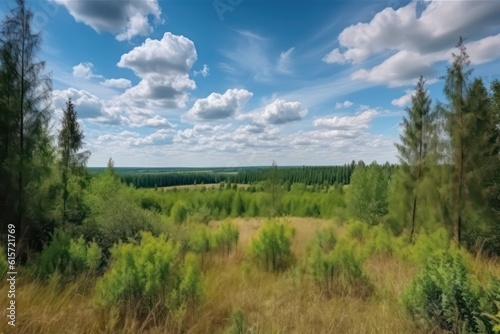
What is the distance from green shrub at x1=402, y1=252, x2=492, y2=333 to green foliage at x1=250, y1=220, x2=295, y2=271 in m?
4.18

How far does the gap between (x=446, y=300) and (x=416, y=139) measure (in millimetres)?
10049

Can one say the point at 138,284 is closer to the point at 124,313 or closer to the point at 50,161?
the point at 124,313

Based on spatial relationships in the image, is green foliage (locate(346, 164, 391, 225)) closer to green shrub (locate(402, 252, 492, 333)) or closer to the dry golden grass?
the dry golden grass

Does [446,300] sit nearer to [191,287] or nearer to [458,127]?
[191,287]

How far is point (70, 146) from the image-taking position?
1294 cm

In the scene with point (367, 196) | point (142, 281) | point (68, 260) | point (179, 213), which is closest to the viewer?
point (142, 281)

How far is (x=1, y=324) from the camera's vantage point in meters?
3.48

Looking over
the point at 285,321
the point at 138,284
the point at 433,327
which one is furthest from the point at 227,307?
the point at 433,327

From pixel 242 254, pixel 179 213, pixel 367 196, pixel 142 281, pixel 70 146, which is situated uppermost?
pixel 70 146

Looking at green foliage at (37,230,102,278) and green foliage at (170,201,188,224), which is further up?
green foliage at (37,230,102,278)

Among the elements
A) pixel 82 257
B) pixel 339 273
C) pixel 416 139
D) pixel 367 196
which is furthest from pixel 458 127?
pixel 367 196

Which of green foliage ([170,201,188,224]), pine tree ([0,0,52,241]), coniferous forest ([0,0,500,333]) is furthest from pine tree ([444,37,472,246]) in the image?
green foliage ([170,201,188,224])

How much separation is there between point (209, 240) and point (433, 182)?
811cm

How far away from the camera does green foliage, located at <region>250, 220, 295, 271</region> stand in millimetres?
8125
